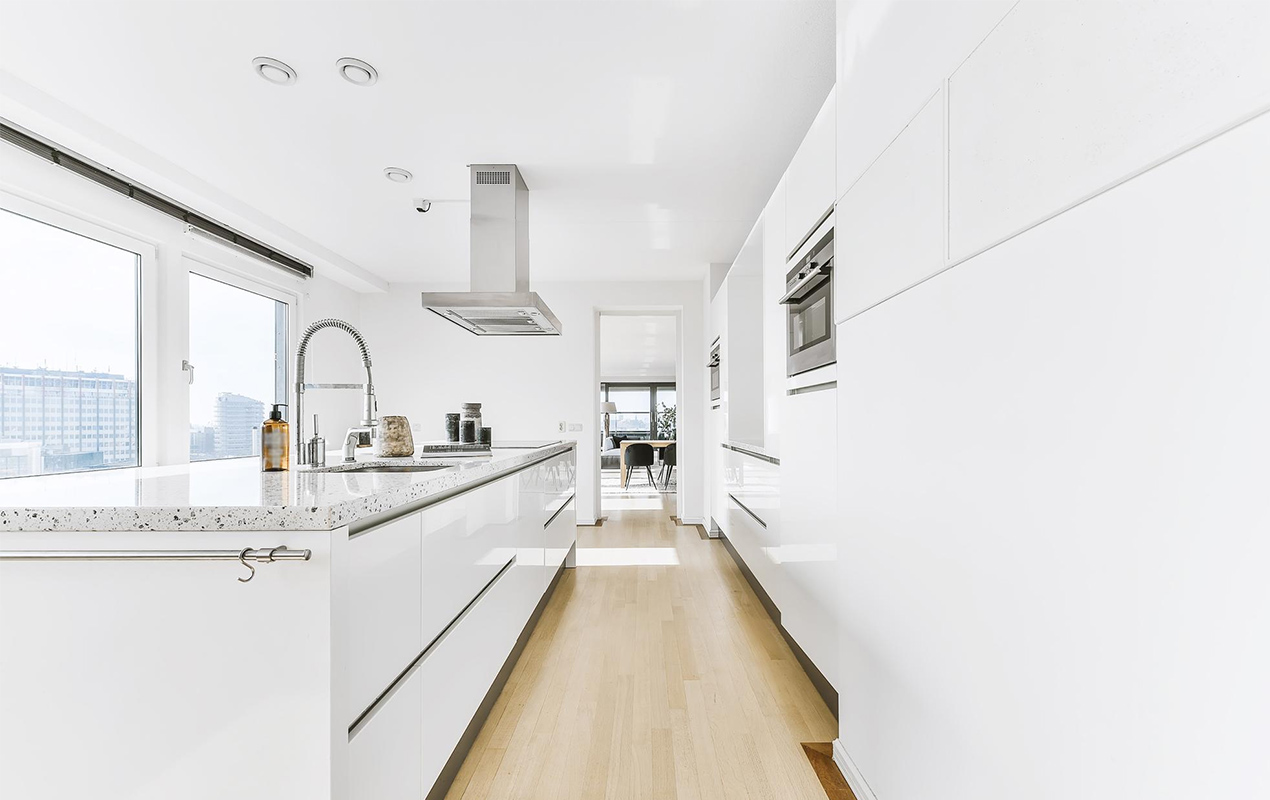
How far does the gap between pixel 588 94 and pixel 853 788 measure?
8.75 feet

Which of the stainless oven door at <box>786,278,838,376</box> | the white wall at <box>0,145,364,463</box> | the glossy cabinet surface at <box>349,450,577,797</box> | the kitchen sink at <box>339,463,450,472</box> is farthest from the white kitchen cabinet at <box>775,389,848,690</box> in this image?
the white wall at <box>0,145,364,463</box>

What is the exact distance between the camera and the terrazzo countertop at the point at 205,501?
3.17 feet

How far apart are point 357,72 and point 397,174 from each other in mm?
1092

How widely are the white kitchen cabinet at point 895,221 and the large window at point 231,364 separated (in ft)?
14.1

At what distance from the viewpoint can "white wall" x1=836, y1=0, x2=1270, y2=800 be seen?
598 millimetres

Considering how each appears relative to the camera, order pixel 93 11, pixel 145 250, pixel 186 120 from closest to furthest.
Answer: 1. pixel 93 11
2. pixel 186 120
3. pixel 145 250

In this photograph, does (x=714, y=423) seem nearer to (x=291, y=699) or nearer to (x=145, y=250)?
(x=145, y=250)

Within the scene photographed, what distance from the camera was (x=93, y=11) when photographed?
2.04 m

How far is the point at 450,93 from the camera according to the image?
101 inches

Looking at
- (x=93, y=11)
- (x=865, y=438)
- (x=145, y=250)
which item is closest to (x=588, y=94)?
(x=93, y=11)

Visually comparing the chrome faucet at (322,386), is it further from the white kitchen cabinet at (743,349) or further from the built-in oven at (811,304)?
the white kitchen cabinet at (743,349)

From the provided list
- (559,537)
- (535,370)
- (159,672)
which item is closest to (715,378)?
(535,370)

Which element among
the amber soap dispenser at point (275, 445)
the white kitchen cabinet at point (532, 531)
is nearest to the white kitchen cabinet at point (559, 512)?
the white kitchen cabinet at point (532, 531)

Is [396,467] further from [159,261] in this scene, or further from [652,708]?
[159,261]
